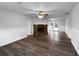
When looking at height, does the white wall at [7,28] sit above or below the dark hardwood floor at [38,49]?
above

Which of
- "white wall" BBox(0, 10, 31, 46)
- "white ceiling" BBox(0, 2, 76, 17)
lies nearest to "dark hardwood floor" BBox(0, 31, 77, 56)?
"white wall" BBox(0, 10, 31, 46)

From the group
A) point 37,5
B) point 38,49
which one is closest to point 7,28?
point 38,49

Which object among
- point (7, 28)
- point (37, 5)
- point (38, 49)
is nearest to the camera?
point (37, 5)

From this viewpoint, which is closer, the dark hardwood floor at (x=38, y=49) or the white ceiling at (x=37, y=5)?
the white ceiling at (x=37, y=5)

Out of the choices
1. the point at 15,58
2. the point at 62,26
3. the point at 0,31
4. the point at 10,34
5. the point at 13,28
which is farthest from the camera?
the point at 62,26

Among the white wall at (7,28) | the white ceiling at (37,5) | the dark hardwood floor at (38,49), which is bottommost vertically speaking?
the dark hardwood floor at (38,49)

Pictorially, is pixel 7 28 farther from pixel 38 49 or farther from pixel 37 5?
pixel 37 5

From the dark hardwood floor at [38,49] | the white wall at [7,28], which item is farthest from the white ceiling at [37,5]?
the dark hardwood floor at [38,49]

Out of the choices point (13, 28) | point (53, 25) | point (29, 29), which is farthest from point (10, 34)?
point (53, 25)

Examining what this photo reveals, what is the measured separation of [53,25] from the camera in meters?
20.3

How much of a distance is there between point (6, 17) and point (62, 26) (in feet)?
38.6

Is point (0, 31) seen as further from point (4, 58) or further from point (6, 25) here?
point (4, 58)

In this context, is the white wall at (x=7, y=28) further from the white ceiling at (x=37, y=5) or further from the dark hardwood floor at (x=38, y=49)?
the white ceiling at (x=37, y=5)

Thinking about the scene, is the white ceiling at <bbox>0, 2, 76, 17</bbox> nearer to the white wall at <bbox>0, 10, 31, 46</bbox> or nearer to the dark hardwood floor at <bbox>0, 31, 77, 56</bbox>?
the white wall at <bbox>0, 10, 31, 46</bbox>
